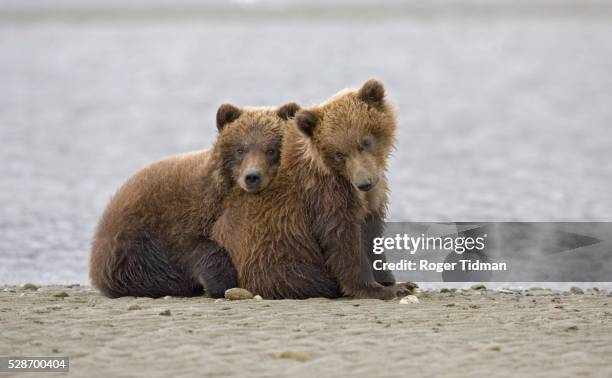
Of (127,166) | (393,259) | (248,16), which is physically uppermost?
(248,16)

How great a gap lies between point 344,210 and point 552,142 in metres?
15.7

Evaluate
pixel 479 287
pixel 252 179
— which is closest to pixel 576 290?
pixel 479 287

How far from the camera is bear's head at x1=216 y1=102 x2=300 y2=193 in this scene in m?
8.72

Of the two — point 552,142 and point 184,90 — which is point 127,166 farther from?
point 184,90

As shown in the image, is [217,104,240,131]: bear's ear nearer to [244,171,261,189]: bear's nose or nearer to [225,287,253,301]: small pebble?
[244,171,261,189]: bear's nose

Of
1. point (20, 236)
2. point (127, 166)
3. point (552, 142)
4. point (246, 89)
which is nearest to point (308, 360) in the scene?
point (20, 236)

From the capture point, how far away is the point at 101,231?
9203 millimetres

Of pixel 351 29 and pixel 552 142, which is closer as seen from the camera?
pixel 552 142

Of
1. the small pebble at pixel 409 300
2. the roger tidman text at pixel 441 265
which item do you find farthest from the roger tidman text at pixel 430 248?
the small pebble at pixel 409 300

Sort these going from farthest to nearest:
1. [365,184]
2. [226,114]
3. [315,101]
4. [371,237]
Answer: [315,101], [226,114], [371,237], [365,184]

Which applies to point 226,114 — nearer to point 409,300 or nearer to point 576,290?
point 409,300

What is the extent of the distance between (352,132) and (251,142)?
0.84m

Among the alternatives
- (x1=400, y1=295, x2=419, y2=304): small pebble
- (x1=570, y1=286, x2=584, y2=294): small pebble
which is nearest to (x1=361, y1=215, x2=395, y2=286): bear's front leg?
(x1=400, y1=295, x2=419, y2=304): small pebble

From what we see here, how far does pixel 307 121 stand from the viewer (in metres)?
8.53
